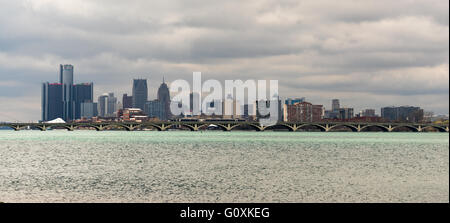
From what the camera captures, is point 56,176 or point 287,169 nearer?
point 56,176

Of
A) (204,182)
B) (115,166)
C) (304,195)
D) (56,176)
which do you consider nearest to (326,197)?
(304,195)

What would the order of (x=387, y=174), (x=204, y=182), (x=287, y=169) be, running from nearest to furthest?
(x=204, y=182), (x=387, y=174), (x=287, y=169)

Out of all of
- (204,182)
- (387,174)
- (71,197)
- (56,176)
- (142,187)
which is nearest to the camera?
(71,197)

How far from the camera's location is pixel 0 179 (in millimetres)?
42281

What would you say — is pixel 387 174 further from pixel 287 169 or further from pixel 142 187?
pixel 142 187

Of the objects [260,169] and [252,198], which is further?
[260,169]

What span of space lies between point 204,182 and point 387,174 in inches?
772

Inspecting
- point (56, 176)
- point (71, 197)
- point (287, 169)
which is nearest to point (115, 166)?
point (56, 176)

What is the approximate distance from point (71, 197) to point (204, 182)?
40.6 feet
